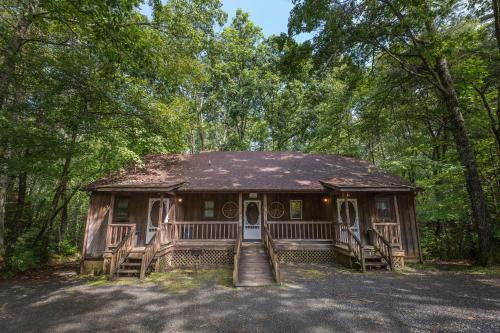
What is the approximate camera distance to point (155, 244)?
9.86m

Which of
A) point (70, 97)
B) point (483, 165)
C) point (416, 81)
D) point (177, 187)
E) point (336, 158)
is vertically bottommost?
point (177, 187)

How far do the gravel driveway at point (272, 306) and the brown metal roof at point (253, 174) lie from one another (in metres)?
3.97

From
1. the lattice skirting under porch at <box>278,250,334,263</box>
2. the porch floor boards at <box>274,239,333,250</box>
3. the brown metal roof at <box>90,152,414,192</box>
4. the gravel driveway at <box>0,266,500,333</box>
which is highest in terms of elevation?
the brown metal roof at <box>90,152,414,192</box>

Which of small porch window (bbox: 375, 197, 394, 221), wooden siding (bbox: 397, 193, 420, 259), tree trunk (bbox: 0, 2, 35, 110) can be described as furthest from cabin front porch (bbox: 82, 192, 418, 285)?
tree trunk (bbox: 0, 2, 35, 110)

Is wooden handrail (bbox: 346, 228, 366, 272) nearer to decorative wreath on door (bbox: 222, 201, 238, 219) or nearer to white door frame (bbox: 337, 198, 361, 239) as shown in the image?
white door frame (bbox: 337, 198, 361, 239)

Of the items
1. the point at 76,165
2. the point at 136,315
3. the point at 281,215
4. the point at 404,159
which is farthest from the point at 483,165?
the point at 76,165

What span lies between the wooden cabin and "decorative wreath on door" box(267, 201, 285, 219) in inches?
2.0

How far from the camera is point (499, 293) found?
6.63 m

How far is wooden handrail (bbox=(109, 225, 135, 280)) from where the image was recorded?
891 cm

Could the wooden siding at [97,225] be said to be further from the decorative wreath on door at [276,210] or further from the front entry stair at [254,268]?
the decorative wreath on door at [276,210]

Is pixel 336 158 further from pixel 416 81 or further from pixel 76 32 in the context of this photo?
pixel 76 32

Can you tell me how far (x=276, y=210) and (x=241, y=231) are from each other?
2624 millimetres

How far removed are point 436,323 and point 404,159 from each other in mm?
8303

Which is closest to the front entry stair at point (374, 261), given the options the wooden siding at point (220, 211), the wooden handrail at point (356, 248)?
the wooden handrail at point (356, 248)
